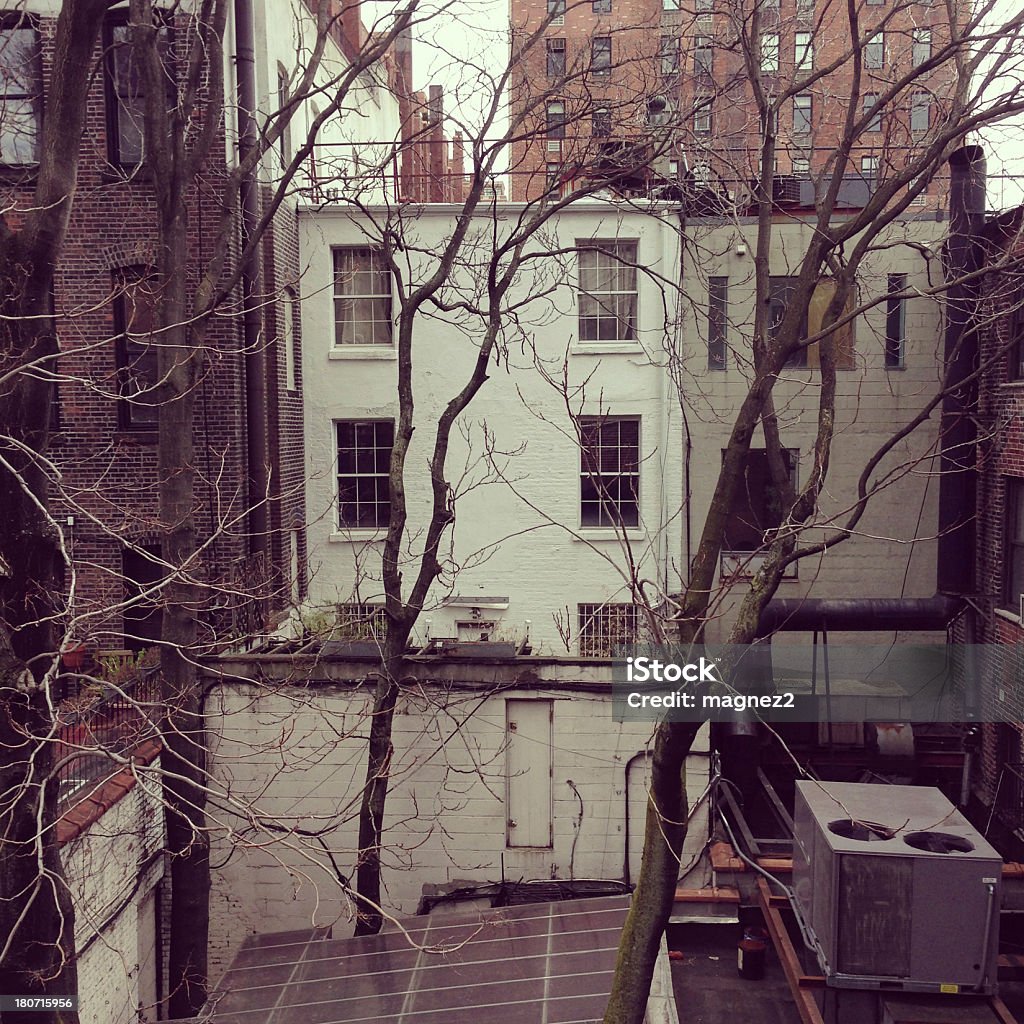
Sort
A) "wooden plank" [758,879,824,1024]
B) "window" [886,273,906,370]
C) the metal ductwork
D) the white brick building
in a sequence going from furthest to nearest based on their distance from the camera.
Result: "window" [886,273,906,370] → the white brick building → the metal ductwork → "wooden plank" [758,879,824,1024]

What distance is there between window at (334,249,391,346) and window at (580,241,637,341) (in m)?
3.31

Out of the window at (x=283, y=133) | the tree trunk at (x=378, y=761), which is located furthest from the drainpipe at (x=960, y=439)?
the window at (x=283, y=133)

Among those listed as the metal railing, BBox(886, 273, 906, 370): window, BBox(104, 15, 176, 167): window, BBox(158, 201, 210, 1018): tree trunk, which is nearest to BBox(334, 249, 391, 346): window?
BBox(104, 15, 176, 167): window

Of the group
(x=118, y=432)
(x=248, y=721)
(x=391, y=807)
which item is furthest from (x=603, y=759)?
(x=118, y=432)

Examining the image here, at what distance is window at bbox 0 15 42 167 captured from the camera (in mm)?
12977

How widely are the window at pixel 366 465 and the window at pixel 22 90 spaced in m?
6.12

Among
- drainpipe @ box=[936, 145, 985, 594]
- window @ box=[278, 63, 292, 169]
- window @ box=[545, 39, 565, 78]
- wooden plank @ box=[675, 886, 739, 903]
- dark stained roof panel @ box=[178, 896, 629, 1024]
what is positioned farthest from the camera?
window @ box=[278, 63, 292, 169]

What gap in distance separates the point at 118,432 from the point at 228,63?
552cm

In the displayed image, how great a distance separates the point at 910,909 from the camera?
843 cm

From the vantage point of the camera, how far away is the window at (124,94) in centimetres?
1298

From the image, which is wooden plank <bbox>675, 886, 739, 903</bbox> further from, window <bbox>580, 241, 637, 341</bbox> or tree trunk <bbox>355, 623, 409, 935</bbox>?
window <bbox>580, 241, 637, 341</bbox>

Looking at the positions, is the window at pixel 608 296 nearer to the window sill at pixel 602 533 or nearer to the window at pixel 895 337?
the window sill at pixel 602 533

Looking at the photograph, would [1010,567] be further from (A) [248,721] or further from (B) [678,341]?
(A) [248,721]

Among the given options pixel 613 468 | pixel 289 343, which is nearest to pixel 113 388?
pixel 289 343
